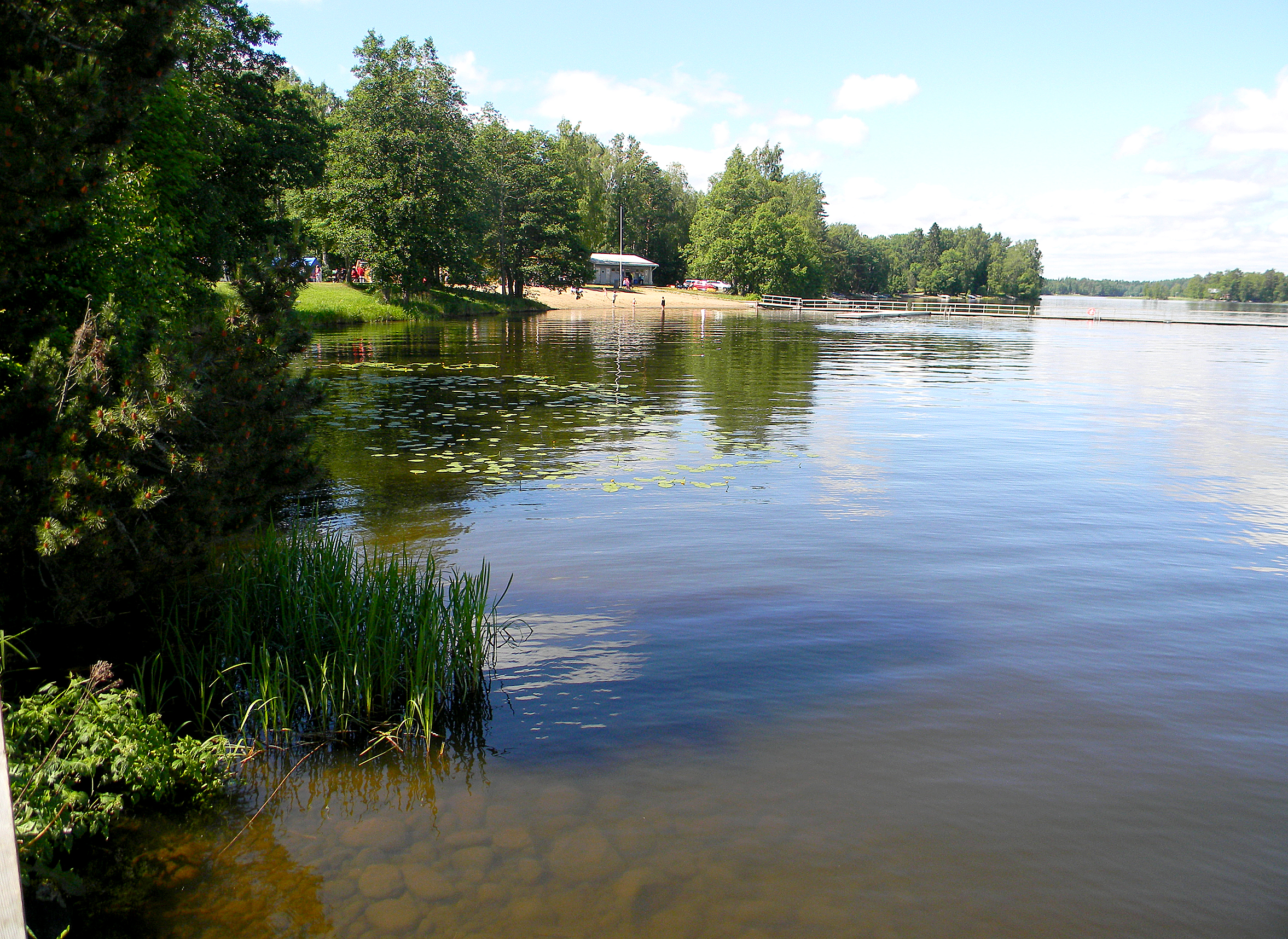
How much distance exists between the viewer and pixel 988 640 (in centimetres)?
843

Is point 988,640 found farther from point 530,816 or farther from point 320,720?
point 320,720

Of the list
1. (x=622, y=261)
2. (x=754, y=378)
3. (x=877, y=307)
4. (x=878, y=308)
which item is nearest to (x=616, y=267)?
(x=622, y=261)

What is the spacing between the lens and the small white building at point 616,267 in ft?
401

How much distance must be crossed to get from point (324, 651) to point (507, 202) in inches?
3272

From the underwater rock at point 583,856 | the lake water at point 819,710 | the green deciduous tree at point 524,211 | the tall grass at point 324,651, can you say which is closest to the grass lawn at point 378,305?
the green deciduous tree at point 524,211

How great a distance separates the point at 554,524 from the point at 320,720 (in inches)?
231

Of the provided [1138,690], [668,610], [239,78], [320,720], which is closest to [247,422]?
[320,720]

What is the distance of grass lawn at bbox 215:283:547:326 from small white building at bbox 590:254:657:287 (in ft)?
150

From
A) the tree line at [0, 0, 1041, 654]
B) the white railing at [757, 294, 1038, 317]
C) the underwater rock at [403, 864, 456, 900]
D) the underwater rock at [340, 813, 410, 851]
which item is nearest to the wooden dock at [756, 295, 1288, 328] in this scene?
the white railing at [757, 294, 1038, 317]

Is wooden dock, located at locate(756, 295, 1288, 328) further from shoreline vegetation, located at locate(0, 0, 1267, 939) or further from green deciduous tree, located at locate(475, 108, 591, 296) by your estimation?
shoreline vegetation, located at locate(0, 0, 1267, 939)

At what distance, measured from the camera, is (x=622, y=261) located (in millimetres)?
122125

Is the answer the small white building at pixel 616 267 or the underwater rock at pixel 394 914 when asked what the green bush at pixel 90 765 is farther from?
the small white building at pixel 616 267

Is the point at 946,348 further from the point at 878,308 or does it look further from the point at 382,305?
the point at 878,308

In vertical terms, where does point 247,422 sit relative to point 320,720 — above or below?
above
